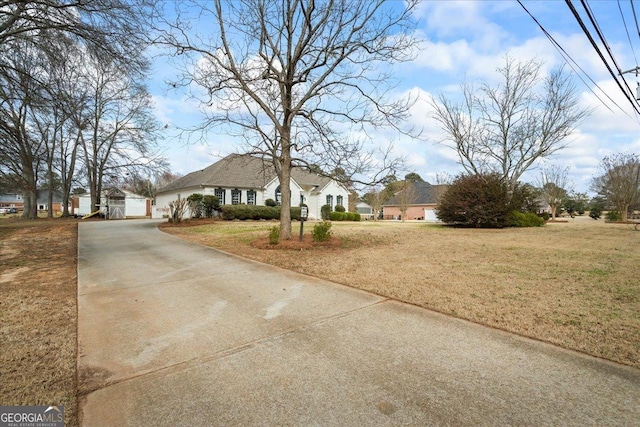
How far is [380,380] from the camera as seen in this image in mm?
2736

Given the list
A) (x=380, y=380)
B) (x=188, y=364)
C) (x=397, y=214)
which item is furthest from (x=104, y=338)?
(x=397, y=214)

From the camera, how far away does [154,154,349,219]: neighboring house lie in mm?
27562

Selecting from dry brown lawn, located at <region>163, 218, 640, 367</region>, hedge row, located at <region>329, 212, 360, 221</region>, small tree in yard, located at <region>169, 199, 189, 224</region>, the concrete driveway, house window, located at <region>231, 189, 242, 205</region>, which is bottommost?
the concrete driveway

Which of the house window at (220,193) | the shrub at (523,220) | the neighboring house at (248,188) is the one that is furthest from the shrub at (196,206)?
the shrub at (523,220)

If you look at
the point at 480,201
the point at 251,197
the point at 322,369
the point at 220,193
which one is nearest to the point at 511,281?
the point at 322,369

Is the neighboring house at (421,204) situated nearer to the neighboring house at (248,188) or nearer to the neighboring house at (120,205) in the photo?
the neighboring house at (248,188)

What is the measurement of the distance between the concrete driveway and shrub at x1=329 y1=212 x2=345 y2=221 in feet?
87.9

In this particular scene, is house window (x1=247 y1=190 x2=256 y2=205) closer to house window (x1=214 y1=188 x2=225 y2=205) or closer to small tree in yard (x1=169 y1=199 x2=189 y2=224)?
house window (x1=214 y1=188 x2=225 y2=205)

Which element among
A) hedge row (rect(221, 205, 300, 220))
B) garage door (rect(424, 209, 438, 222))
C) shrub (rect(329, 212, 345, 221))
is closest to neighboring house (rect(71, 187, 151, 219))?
hedge row (rect(221, 205, 300, 220))

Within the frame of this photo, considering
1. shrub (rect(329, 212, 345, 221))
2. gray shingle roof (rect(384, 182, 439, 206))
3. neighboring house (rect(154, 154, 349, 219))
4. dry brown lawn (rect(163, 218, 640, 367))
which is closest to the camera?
dry brown lawn (rect(163, 218, 640, 367))

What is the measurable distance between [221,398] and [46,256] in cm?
952

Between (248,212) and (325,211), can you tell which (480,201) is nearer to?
(325,211)

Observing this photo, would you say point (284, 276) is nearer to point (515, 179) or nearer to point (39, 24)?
point (39, 24)

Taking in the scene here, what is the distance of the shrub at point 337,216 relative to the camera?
31850mm
